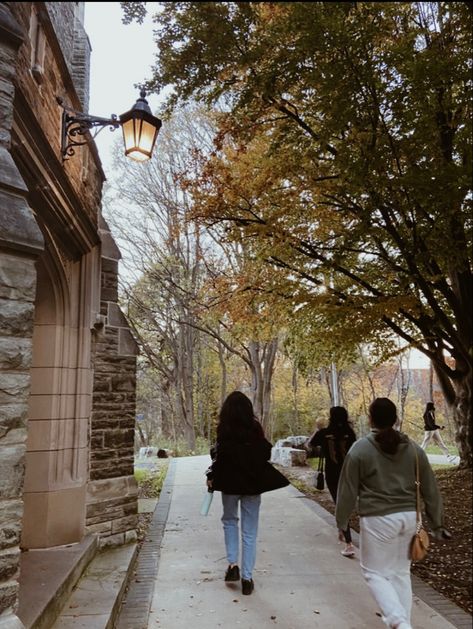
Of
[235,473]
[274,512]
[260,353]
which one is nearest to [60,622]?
[235,473]

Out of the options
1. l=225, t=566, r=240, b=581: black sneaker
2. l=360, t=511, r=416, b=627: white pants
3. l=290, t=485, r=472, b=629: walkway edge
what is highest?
l=360, t=511, r=416, b=627: white pants

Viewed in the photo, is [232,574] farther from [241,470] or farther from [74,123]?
[74,123]

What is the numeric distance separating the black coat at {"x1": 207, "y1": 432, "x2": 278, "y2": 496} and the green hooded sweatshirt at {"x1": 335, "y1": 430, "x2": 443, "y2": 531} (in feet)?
3.56

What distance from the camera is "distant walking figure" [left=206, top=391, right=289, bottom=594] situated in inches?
167

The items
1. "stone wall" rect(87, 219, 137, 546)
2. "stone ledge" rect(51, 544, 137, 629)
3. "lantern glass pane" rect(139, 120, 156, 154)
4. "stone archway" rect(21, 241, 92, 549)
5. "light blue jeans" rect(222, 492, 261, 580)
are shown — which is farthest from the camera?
"stone wall" rect(87, 219, 137, 546)

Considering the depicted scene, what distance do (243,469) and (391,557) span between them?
149cm

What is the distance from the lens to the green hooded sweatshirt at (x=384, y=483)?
314 centimetres

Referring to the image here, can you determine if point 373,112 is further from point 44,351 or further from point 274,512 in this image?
point 274,512

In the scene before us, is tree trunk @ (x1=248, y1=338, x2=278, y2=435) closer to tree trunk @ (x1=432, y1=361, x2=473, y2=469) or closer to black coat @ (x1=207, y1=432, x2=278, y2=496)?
tree trunk @ (x1=432, y1=361, x2=473, y2=469)

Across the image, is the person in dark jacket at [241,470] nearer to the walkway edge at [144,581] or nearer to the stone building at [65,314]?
the walkway edge at [144,581]

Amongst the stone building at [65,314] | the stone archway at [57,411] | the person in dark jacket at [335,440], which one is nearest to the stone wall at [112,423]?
the stone building at [65,314]

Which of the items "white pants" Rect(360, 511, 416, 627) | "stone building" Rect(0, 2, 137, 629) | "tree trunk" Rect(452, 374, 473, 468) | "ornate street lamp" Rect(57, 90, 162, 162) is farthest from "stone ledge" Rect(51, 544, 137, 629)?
"tree trunk" Rect(452, 374, 473, 468)

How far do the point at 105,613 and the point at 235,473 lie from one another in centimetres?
142

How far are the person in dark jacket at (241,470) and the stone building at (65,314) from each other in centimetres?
162
